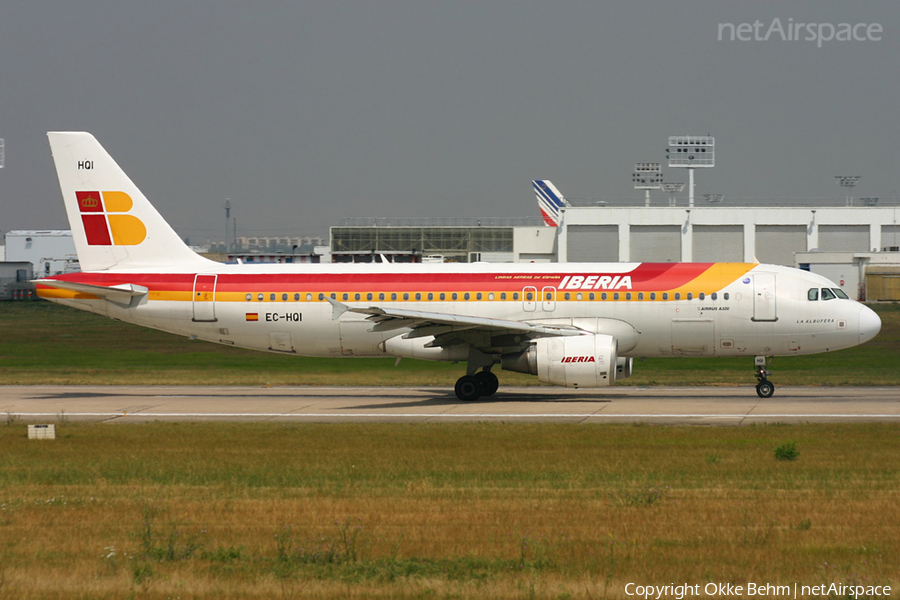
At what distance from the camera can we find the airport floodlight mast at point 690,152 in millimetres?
122812

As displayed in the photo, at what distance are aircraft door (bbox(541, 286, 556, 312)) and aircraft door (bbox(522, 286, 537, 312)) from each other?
0.24 meters

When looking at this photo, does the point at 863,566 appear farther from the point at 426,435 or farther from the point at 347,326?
the point at 347,326

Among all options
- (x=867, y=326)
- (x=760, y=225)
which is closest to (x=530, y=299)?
(x=867, y=326)

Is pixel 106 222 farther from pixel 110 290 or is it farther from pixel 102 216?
pixel 110 290

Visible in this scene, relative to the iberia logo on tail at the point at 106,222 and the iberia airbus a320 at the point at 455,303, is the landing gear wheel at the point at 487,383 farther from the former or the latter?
the iberia logo on tail at the point at 106,222

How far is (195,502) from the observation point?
1299 cm

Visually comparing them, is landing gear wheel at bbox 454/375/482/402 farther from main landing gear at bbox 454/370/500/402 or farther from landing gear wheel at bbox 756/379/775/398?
landing gear wheel at bbox 756/379/775/398

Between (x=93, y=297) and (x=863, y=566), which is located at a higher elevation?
(x=93, y=297)

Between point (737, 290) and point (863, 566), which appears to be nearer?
point (863, 566)

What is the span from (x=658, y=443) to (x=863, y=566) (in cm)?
918

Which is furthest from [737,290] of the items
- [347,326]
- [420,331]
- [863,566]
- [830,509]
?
[863,566]

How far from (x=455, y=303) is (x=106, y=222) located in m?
11.6

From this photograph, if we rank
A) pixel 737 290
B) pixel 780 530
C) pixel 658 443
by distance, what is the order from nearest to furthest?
1. pixel 780 530
2. pixel 658 443
3. pixel 737 290

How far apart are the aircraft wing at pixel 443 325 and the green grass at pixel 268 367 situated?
5487 mm
